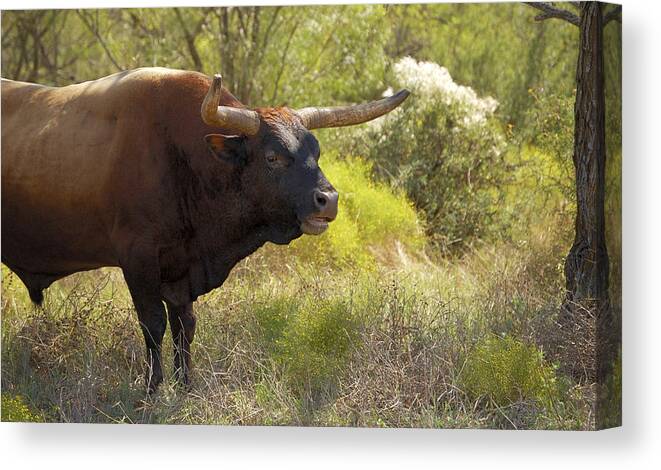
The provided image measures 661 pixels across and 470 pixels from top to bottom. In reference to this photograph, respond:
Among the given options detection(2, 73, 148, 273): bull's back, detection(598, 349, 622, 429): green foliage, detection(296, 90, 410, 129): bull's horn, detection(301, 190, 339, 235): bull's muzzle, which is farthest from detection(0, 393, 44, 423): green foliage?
detection(598, 349, 622, 429): green foliage

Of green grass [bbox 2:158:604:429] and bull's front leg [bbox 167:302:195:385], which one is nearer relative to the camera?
green grass [bbox 2:158:604:429]

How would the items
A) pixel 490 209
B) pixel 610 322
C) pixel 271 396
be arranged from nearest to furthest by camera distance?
pixel 610 322 → pixel 271 396 → pixel 490 209

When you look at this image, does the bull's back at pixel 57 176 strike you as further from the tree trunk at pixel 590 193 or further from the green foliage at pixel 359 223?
the tree trunk at pixel 590 193

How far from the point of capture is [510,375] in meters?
7.49

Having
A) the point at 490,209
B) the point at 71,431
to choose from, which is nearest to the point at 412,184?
the point at 490,209

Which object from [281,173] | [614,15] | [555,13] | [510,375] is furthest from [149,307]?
[614,15]

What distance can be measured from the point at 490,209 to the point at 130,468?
11.9 feet

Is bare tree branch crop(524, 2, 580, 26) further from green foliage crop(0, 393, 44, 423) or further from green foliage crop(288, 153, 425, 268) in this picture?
green foliage crop(0, 393, 44, 423)

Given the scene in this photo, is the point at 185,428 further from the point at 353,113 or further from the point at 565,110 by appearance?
the point at 565,110

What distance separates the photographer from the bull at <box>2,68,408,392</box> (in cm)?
777

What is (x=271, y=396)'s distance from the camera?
309 inches

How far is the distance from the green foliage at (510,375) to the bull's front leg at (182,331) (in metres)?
1.70

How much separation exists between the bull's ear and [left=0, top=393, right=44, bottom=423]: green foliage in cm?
193

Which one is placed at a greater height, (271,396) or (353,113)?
(353,113)
